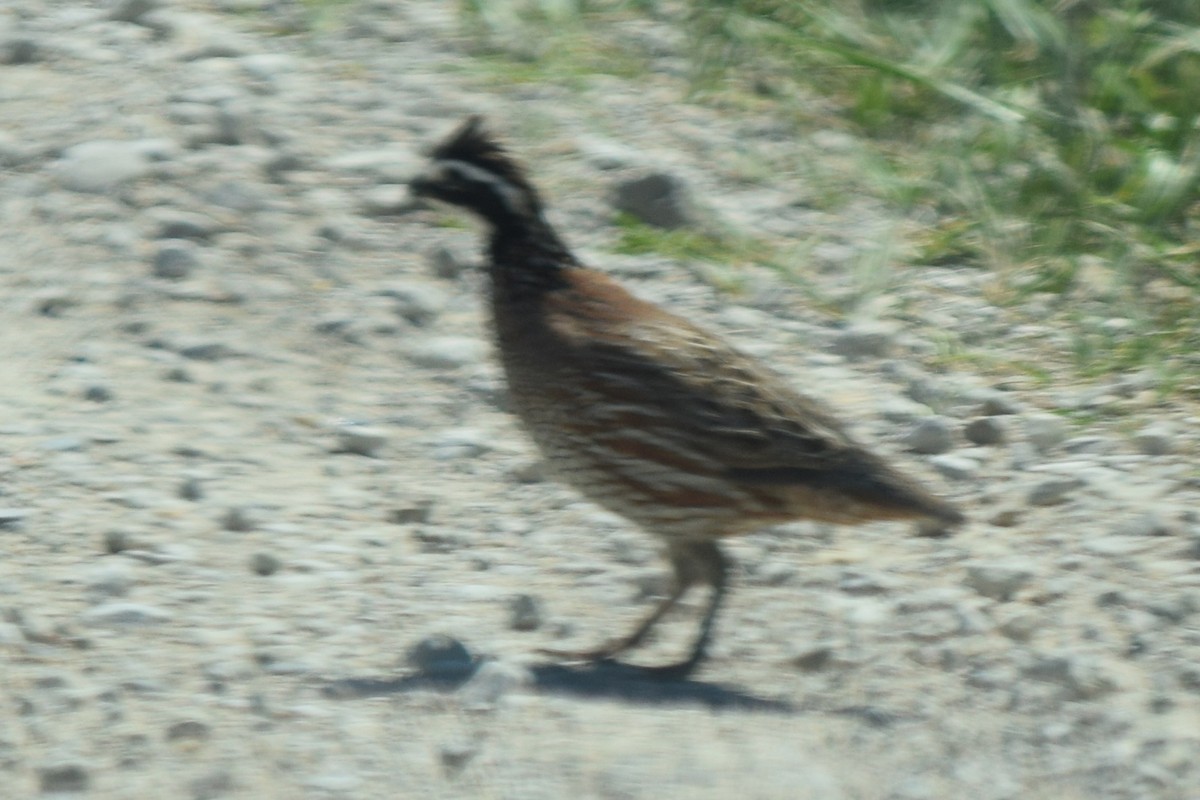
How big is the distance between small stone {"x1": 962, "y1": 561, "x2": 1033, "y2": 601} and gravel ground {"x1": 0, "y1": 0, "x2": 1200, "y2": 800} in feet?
0.04

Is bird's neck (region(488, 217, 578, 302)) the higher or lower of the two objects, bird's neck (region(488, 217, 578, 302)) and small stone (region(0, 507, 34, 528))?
the higher

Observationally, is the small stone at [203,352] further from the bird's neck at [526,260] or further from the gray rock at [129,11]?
the gray rock at [129,11]

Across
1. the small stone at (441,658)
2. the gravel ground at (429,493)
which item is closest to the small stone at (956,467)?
the gravel ground at (429,493)

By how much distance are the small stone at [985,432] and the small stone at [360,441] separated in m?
1.81

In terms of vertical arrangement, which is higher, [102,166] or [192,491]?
[102,166]

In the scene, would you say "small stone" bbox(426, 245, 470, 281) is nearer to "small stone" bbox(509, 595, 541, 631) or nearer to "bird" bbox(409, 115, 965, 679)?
"bird" bbox(409, 115, 965, 679)

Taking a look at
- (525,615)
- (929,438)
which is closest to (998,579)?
(929,438)

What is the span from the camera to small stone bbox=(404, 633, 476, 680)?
16.0 ft

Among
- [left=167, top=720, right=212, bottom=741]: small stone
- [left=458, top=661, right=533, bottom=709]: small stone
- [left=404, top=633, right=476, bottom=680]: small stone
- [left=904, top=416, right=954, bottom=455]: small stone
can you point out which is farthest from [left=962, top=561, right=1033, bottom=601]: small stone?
[left=167, top=720, right=212, bottom=741]: small stone

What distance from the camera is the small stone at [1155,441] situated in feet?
20.2

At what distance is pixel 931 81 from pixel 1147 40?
A: 0.92m

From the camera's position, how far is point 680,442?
16.5ft

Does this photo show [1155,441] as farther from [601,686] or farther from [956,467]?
[601,686]

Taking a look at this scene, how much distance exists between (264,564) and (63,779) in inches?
46.5
